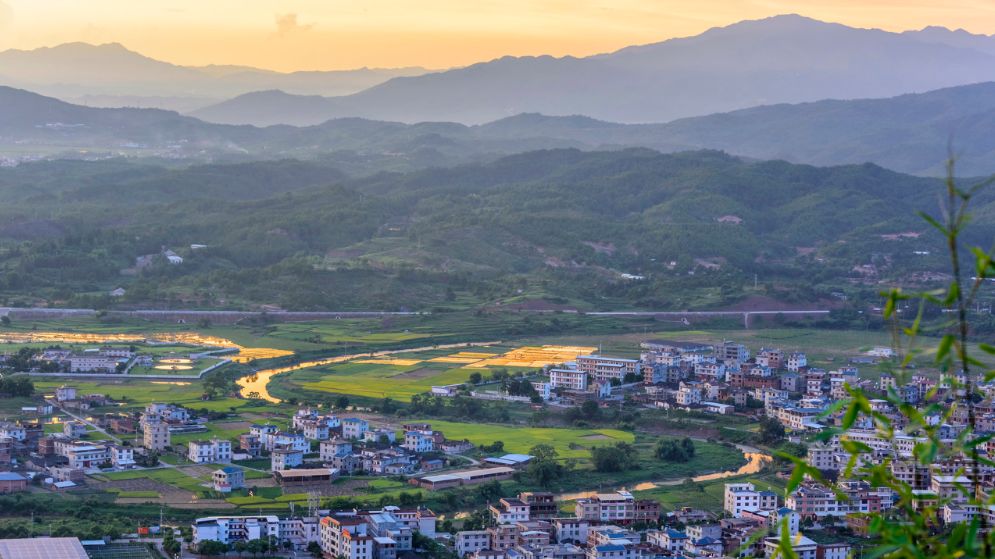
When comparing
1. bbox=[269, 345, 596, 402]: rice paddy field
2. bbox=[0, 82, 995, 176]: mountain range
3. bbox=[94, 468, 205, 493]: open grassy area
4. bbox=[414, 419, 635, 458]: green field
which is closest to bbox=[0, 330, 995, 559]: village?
bbox=[94, 468, 205, 493]: open grassy area

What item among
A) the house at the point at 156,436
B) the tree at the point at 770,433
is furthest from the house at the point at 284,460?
the tree at the point at 770,433

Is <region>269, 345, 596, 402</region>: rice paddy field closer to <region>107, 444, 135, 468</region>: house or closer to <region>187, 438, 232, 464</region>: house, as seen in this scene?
<region>187, 438, 232, 464</region>: house

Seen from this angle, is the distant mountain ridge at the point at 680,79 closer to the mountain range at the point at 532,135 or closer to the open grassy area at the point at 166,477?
the mountain range at the point at 532,135

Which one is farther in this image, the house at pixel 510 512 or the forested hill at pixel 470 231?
the forested hill at pixel 470 231

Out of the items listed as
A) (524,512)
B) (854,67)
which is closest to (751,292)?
(524,512)

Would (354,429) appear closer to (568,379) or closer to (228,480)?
(228,480)
